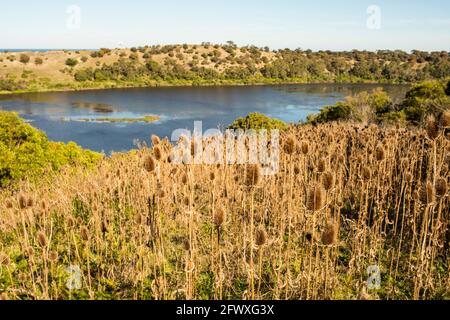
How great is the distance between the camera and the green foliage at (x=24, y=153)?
45.8 feet

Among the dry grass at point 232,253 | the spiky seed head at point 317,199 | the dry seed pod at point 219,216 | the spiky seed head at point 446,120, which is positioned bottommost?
the dry grass at point 232,253

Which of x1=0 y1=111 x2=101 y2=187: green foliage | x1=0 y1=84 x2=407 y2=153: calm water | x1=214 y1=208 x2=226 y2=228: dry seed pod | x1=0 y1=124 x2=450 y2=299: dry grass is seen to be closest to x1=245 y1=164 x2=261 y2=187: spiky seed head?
x1=0 y1=124 x2=450 y2=299: dry grass

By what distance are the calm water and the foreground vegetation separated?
11841 millimetres

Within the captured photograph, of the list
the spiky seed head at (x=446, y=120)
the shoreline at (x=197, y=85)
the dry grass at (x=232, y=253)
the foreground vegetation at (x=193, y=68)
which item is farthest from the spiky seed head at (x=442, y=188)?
the foreground vegetation at (x=193, y=68)

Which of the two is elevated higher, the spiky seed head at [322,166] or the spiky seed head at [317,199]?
the spiky seed head at [322,166]

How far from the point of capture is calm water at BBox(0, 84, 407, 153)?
4212 cm

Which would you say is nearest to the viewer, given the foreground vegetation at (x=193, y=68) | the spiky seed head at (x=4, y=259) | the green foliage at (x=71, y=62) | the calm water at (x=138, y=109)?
the spiky seed head at (x=4, y=259)

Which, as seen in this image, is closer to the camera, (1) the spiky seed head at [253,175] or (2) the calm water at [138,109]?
(1) the spiky seed head at [253,175]

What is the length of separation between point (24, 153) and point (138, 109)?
1840 inches

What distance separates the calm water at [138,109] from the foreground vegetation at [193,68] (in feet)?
38.8

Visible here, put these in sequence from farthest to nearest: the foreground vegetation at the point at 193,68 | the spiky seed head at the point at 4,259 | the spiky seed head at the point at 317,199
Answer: the foreground vegetation at the point at 193,68
the spiky seed head at the point at 4,259
the spiky seed head at the point at 317,199

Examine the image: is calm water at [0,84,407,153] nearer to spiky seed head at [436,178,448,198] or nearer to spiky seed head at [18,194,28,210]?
spiky seed head at [18,194,28,210]

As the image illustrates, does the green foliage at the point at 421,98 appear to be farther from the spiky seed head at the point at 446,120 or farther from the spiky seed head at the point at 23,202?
the spiky seed head at the point at 23,202

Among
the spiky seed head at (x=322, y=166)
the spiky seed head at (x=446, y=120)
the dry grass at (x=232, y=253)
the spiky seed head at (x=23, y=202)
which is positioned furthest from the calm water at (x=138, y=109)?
the spiky seed head at (x=446, y=120)
